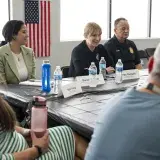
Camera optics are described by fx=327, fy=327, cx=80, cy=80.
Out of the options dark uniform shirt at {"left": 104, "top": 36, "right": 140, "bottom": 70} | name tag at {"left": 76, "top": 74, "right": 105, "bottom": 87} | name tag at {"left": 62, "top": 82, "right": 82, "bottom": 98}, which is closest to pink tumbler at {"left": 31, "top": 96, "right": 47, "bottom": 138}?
name tag at {"left": 62, "top": 82, "right": 82, "bottom": 98}

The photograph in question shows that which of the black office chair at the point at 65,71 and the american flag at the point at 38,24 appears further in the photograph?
the american flag at the point at 38,24

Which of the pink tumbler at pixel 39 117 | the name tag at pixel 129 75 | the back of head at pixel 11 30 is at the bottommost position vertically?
the pink tumbler at pixel 39 117

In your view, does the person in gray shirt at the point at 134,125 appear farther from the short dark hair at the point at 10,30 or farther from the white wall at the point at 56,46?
the white wall at the point at 56,46

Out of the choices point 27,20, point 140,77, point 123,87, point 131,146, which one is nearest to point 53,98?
point 123,87

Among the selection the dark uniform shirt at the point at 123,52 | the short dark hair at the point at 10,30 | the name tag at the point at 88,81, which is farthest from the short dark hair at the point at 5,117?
the dark uniform shirt at the point at 123,52

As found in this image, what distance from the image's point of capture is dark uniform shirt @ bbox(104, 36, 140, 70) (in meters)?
4.41

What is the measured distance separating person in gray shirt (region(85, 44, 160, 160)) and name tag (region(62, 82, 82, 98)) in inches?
57.5

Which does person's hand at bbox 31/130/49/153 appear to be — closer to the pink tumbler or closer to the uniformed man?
→ the pink tumbler

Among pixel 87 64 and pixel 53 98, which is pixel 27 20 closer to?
pixel 87 64

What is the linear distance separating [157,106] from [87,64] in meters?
2.82

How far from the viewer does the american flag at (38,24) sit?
5.32m

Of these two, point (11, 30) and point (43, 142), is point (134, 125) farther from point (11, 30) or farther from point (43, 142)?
point (11, 30)

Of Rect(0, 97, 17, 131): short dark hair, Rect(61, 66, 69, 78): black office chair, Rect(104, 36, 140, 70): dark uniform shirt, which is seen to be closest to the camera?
Rect(0, 97, 17, 131): short dark hair

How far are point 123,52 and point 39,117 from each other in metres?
2.71
